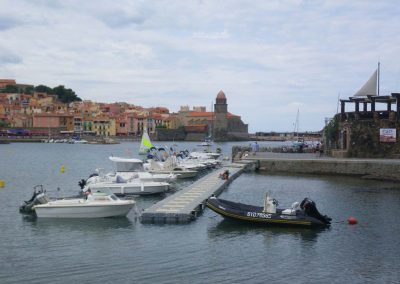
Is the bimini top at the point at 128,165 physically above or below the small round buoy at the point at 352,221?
above

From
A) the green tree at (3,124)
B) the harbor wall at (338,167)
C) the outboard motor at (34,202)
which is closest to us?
the outboard motor at (34,202)

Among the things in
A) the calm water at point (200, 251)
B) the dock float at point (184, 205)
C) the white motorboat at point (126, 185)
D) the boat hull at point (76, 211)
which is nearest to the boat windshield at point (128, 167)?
the dock float at point (184, 205)

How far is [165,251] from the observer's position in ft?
61.9

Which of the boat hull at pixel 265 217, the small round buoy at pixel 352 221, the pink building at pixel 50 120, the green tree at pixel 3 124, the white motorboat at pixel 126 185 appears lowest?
the small round buoy at pixel 352 221

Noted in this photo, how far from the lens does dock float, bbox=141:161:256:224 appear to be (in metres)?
23.3

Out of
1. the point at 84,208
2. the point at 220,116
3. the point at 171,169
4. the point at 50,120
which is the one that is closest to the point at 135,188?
the point at 84,208

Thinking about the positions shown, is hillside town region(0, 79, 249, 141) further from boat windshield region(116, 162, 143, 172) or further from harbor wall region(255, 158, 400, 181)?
boat windshield region(116, 162, 143, 172)

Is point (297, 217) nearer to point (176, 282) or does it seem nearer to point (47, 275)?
point (176, 282)

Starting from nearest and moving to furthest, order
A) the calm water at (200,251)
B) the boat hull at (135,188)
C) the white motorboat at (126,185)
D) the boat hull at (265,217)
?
the calm water at (200,251)
the boat hull at (265,217)
the boat hull at (135,188)
the white motorboat at (126,185)

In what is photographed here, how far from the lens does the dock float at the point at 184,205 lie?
76.5 ft

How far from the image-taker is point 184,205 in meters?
26.2

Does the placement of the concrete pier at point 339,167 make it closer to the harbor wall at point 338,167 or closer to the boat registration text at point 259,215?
the harbor wall at point 338,167

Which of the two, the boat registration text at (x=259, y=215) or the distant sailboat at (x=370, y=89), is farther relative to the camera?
the distant sailboat at (x=370, y=89)

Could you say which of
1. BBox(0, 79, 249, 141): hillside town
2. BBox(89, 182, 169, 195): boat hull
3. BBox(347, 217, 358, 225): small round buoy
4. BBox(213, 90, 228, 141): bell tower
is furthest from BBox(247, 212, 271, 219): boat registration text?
BBox(213, 90, 228, 141): bell tower
